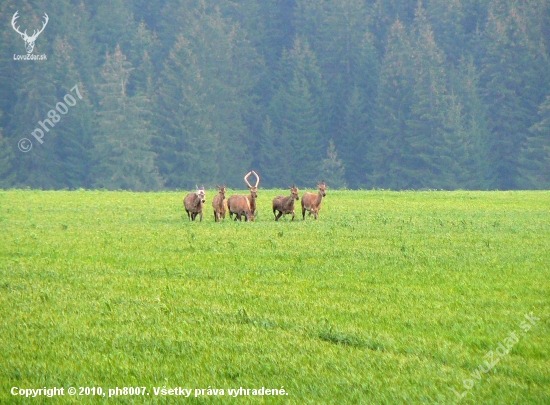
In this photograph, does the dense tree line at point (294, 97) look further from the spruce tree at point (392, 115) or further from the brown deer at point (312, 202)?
the brown deer at point (312, 202)

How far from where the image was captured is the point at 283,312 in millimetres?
12805

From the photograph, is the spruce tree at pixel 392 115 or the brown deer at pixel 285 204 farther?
the spruce tree at pixel 392 115

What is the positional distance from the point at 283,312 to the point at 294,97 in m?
69.2

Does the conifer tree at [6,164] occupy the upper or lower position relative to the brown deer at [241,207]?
lower

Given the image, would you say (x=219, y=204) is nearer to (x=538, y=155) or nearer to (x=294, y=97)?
(x=538, y=155)

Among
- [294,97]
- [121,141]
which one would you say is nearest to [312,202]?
[121,141]

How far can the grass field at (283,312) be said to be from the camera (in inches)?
375

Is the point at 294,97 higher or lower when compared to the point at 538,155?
higher

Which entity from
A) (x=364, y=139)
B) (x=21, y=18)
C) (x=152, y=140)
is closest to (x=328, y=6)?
(x=364, y=139)

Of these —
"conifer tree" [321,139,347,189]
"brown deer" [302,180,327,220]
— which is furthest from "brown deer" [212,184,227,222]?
"conifer tree" [321,139,347,189]

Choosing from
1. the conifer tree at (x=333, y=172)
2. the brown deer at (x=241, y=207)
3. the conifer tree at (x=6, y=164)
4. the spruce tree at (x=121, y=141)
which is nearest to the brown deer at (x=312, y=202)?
Answer: the brown deer at (x=241, y=207)

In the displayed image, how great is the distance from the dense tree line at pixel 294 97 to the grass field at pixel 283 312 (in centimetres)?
5117

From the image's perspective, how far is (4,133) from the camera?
78.1m

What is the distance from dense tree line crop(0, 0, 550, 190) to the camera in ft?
243
